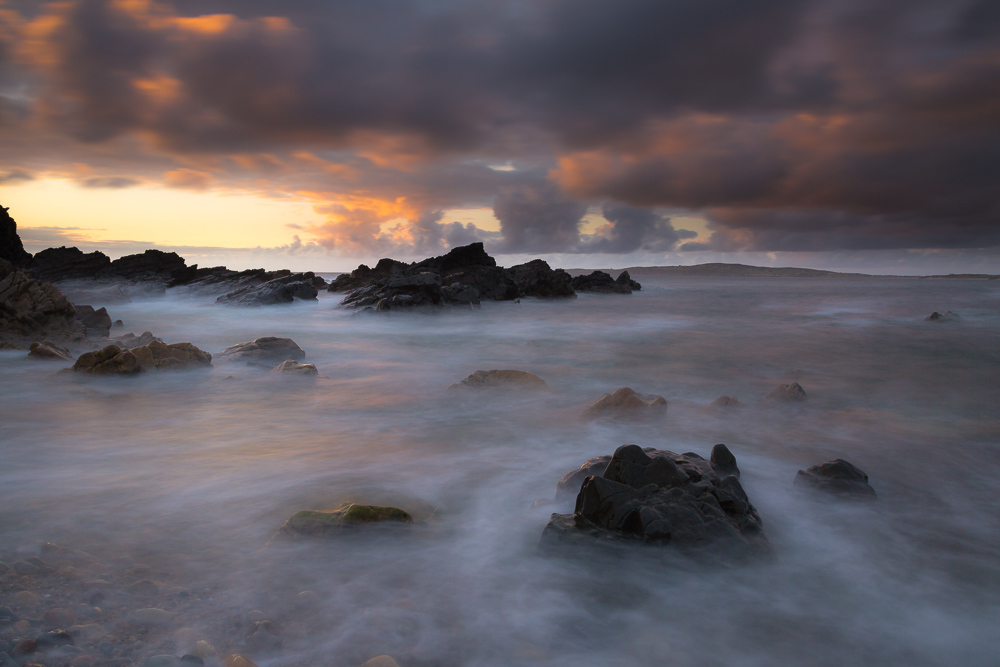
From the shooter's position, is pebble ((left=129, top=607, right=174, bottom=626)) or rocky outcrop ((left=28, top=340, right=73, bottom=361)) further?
rocky outcrop ((left=28, top=340, right=73, bottom=361))

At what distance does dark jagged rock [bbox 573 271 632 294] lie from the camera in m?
42.4

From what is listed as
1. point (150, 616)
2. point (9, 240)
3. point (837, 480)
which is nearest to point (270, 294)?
point (9, 240)

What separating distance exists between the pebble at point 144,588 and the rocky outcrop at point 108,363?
626 centimetres

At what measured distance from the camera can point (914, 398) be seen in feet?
25.1

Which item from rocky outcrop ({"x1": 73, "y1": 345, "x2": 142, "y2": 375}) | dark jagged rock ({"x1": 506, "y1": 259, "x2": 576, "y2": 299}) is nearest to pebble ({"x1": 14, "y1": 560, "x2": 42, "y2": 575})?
rocky outcrop ({"x1": 73, "y1": 345, "x2": 142, "y2": 375})

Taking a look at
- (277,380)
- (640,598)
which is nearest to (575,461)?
(640,598)

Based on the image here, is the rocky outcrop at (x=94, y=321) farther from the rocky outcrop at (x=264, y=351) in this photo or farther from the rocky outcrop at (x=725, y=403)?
the rocky outcrop at (x=725, y=403)

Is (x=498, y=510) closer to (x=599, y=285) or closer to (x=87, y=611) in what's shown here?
(x=87, y=611)

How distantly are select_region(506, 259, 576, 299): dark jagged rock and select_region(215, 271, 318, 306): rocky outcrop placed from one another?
1290 cm

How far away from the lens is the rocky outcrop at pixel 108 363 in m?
7.34

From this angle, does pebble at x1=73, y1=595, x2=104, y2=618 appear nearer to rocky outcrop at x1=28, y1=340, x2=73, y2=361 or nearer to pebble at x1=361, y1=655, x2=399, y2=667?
pebble at x1=361, y1=655, x2=399, y2=667

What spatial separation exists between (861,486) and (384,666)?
3.82m

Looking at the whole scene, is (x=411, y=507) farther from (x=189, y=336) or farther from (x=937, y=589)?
(x=189, y=336)

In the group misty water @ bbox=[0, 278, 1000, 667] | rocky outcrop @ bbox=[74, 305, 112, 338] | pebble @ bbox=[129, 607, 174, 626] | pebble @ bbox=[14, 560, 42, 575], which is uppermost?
rocky outcrop @ bbox=[74, 305, 112, 338]
